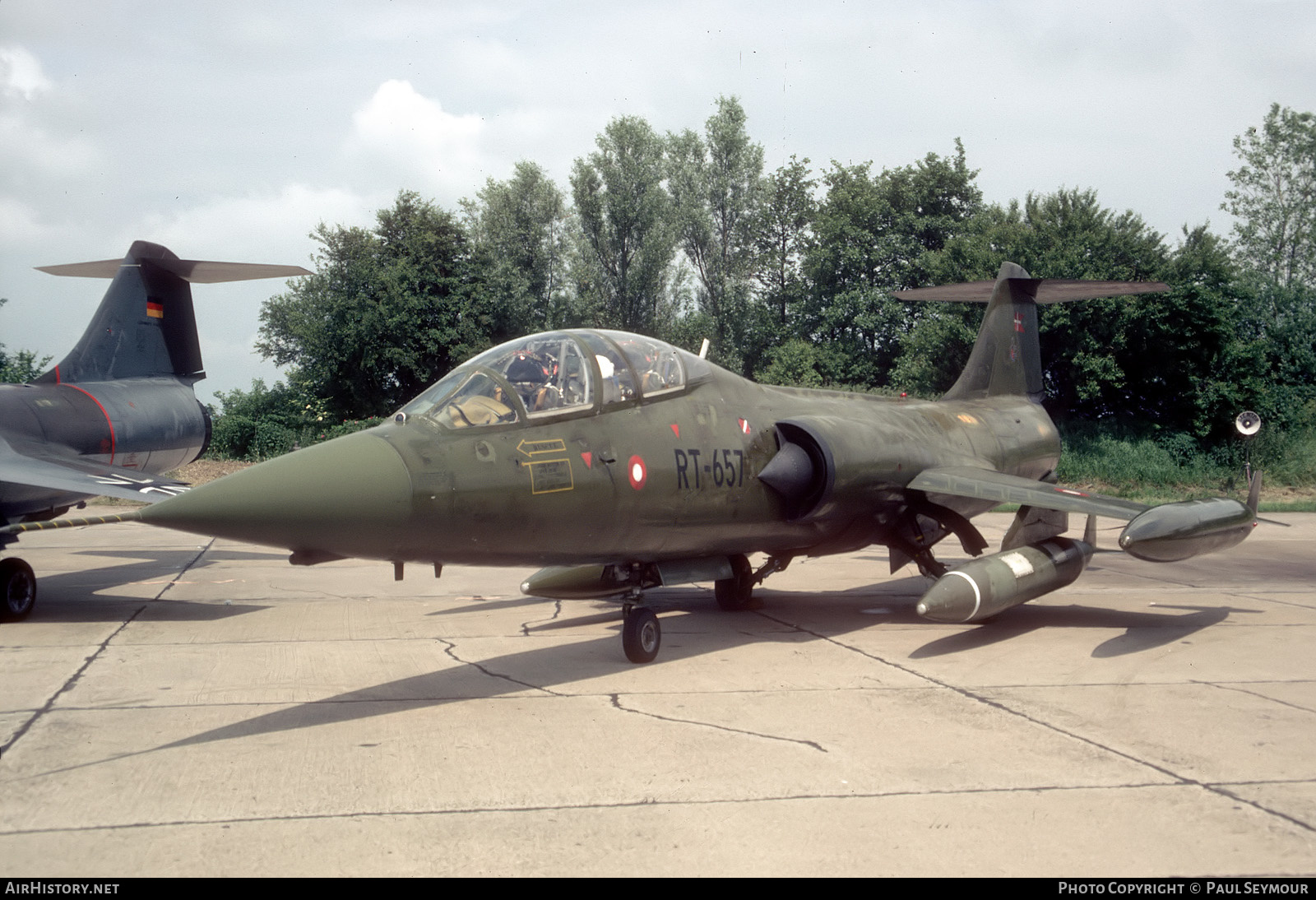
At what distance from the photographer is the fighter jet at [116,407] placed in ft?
31.1

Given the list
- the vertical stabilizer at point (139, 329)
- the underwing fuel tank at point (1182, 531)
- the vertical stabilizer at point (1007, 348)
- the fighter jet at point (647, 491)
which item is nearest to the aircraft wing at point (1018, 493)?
the fighter jet at point (647, 491)

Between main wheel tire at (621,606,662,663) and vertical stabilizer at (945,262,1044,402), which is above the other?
vertical stabilizer at (945,262,1044,402)

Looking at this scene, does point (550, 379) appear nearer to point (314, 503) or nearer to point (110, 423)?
point (314, 503)

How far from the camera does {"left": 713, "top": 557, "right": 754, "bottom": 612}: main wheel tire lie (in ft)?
33.4

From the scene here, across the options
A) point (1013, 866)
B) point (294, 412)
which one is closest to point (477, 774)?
point (1013, 866)

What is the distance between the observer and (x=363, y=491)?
219 inches

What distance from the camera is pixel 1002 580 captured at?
8445 mm

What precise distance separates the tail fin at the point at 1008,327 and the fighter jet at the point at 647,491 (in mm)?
2213

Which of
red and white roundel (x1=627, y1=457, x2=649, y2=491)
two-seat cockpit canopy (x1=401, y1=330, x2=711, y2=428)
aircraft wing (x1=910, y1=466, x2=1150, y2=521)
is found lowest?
aircraft wing (x1=910, y1=466, x2=1150, y2=521)

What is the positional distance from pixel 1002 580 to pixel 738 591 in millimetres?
2836

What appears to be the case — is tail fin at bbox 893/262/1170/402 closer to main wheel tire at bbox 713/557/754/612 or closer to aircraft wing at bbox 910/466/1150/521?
aircraft wing at bbox 910/466/1150/521

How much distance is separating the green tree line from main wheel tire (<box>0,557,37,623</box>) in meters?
26.1

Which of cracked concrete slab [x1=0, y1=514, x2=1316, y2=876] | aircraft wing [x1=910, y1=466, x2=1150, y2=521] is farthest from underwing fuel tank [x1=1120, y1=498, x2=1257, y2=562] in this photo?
cracked concrete slab [x1=0, y1=514, x2=1316, y2=876]

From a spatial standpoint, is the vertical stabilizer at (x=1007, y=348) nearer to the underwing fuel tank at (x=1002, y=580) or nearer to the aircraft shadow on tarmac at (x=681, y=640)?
the aircraft shadow on tarmac at (x=681, y=640)
